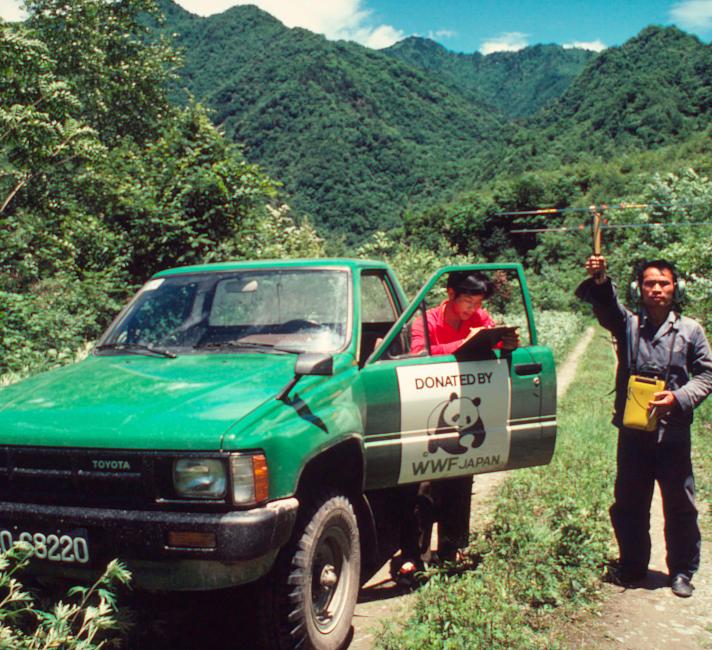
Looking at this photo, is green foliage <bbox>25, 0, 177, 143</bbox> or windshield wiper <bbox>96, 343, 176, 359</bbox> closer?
windshield wiper <bbox>96, 343, 176, 359</bbox>

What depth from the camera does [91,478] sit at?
3.04 meters

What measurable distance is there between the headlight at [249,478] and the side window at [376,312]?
214cm

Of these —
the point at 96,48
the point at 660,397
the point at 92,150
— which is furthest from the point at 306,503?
the point at 96,48

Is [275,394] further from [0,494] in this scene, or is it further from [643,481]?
[643,481]

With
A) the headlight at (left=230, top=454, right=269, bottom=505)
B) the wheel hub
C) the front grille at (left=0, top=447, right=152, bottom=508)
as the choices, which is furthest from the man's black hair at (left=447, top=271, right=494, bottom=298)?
the front grille at (left=0, top=447, right=152, bottom=508)

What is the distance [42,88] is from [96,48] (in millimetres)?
12363

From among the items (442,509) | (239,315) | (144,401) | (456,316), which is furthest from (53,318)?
(144,401)

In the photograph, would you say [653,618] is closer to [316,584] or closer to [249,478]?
[316,584]

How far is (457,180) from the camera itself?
98500 mm

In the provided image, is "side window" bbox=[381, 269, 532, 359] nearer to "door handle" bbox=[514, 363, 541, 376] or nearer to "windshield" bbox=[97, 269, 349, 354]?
"door handle" bbox=[514, 363, 541, 376]

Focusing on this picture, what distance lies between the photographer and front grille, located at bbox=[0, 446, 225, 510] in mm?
2973

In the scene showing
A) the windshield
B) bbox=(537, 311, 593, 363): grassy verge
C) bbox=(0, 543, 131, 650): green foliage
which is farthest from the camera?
bbox=(537, 311, 593, 363): grassy verge

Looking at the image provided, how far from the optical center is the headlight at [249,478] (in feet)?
9.64

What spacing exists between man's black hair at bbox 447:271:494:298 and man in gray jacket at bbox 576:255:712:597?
2.14 ft
